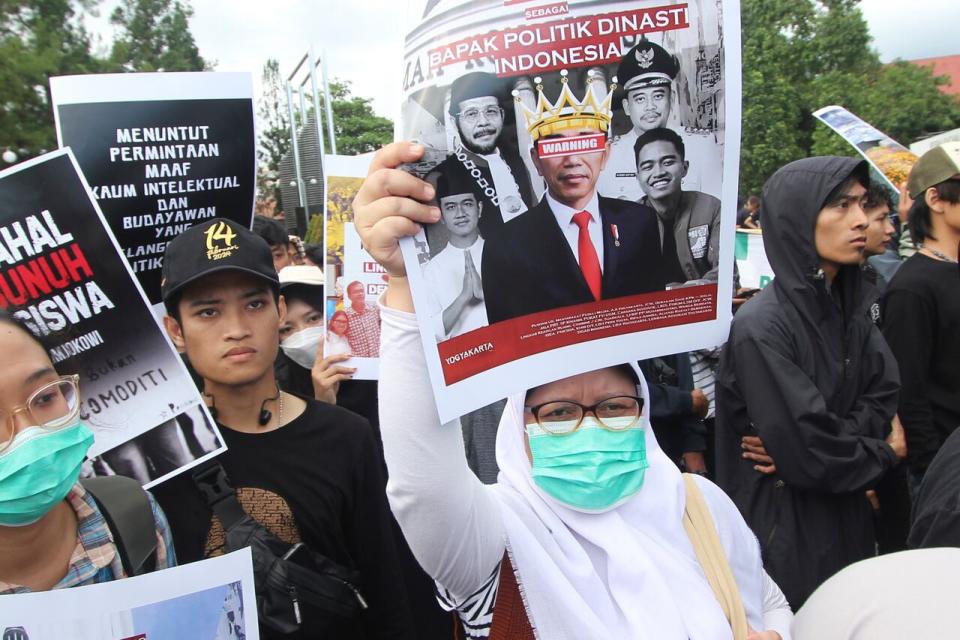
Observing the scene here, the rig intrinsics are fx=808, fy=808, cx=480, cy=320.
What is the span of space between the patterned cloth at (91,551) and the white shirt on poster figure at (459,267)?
94 centimetres

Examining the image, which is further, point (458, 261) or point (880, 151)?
point (880, 151)

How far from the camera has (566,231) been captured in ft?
4.49

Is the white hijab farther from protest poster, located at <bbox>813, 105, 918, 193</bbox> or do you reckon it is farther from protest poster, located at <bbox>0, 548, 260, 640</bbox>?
protest poster, located at <bbox>813, 105, 918, 193</bbox>

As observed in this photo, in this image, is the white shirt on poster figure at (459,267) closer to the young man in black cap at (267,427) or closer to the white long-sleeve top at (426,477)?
the white long-sleeve top at (426,477)

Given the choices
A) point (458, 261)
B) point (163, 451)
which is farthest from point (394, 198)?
point (163, 451)

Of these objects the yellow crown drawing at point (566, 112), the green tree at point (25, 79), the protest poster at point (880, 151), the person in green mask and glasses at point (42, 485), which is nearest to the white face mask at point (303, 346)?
the person in green mask and glasses at point (42, 485)

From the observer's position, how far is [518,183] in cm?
131

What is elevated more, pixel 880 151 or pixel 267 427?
pixel 880 151

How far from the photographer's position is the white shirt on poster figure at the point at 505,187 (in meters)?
1.29

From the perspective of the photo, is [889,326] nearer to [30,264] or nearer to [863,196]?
[863,196]

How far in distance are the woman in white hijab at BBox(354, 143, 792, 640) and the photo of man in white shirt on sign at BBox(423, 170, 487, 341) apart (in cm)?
3

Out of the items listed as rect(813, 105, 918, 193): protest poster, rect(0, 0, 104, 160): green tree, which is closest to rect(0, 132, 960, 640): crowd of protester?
rect(813, 105, 918, 193): protest poster

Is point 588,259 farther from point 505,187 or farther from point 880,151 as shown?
point 880,151

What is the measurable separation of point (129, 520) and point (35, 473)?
0.24 meters
